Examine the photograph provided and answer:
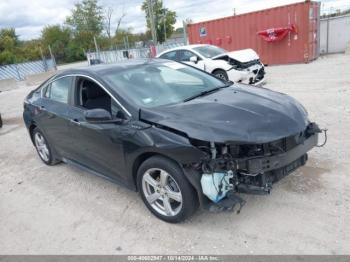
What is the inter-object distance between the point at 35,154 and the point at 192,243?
4266 millimetres

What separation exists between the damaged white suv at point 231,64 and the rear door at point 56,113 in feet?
18.6

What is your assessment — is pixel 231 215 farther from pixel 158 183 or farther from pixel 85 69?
pixel 85 69

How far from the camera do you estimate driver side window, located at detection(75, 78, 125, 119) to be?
151 inches

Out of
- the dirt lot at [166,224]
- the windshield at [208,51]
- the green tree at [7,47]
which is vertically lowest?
the dirt lot at [166,224]

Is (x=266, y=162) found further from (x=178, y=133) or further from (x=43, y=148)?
(x=43, y=148)

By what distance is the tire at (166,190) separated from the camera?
10.2 ft

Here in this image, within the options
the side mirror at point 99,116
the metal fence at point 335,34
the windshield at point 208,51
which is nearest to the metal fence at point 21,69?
the windshield at point 208,51

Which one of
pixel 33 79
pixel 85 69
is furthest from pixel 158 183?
pixel 33 79

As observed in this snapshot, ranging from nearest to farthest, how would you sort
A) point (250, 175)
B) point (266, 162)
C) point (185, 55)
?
point (266, 162), point (250, 175), point (185, 55)

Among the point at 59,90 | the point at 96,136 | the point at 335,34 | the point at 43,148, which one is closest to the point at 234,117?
the point at 96,136

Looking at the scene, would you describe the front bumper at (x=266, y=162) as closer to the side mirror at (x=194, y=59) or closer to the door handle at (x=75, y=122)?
the door handle at (x=75, y=122)

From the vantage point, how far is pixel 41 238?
136 inches

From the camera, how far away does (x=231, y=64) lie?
10.0 metres

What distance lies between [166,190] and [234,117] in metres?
0.99
